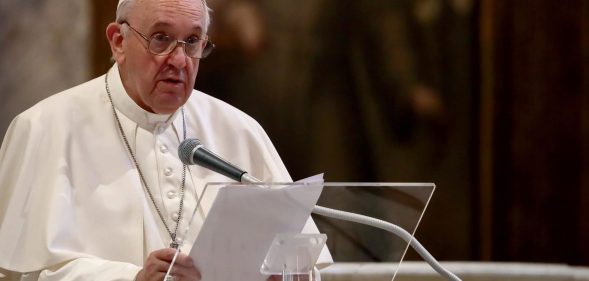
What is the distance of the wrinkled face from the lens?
3.37 metres

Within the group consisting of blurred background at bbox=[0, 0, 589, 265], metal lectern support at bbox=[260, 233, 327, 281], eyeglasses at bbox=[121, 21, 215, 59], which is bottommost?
blurred background at bbox=[0, 0, 589, 265]

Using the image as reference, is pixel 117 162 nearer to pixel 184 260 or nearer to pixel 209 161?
pixel 209 161

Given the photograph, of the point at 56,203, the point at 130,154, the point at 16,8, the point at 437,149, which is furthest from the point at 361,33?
the point at 56,203

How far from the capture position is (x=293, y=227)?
104 inches

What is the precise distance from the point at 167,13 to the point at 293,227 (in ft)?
3.28

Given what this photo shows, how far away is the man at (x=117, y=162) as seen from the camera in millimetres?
3213

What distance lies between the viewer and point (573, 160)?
5492 mm

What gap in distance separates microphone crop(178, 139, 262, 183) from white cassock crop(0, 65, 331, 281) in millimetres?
321

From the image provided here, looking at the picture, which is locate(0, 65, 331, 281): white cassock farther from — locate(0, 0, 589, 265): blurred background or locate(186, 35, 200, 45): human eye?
Result: locate(0, 0, 589, 265): blurred background

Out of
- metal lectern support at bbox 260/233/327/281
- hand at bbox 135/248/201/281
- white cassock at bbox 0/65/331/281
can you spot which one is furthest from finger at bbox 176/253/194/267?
white cassock at bbox 0/65/331/281

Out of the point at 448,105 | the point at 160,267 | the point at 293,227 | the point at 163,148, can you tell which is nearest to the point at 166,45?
the point at 163,148

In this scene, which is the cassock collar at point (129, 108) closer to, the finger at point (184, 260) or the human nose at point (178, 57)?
the human nose at point (178, 57)

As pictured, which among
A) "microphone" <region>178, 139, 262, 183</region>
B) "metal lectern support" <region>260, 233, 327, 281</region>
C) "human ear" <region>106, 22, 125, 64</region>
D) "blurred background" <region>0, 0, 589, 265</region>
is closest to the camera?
"metal lectern support" <region>260, 233, 327, 281</region>

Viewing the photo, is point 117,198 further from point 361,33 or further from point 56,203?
point 361,33
